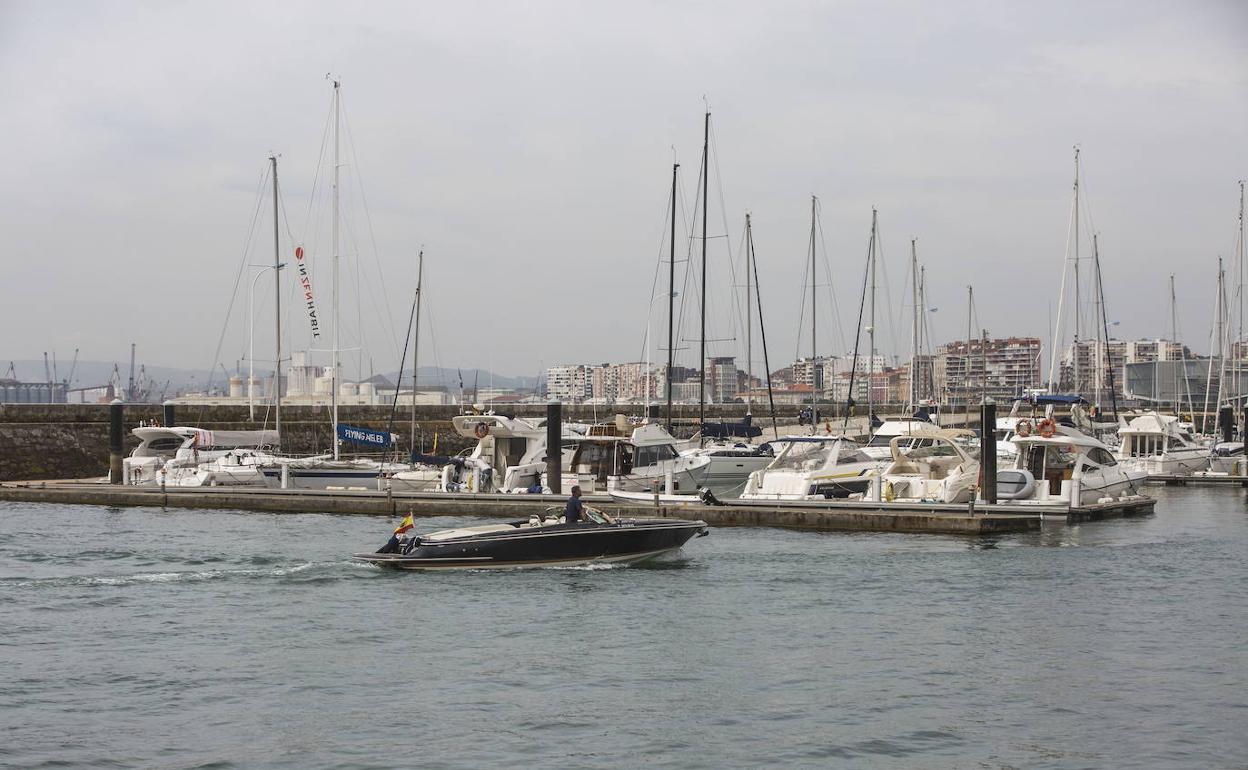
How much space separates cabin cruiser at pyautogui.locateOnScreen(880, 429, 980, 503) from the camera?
3650 cm

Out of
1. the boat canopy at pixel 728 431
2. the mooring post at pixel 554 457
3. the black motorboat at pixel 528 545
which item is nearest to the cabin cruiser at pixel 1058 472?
the mooring post at pixel 554 457

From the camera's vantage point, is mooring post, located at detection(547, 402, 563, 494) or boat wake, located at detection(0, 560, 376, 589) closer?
boat wake, located at detection(0, 560, 376, 589)

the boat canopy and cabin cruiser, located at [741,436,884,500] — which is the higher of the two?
the boat canopy

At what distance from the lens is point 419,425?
217 feet

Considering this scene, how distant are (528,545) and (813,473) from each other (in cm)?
1411

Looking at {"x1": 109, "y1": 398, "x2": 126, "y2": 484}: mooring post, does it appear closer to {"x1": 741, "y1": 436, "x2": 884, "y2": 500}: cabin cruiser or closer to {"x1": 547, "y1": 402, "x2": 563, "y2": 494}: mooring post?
{"x1": 547, "y1": 402, "x2": 563, "y2": 494}: mooring post

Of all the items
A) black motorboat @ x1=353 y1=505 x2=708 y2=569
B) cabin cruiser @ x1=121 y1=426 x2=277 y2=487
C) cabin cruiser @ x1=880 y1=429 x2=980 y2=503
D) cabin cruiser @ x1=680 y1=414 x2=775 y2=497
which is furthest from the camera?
cabin cruiser @ x1=680 y1=414 x2=775 y2=497

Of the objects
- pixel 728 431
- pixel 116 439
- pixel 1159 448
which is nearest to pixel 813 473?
pixel 728 431

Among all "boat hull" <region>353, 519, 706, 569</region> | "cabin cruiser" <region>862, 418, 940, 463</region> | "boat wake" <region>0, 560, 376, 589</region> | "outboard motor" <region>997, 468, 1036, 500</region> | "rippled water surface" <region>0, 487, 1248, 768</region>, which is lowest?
"rippled water surface" <region>0, 487, 1248, 768</region>

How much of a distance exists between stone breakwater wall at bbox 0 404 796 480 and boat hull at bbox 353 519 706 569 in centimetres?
2700

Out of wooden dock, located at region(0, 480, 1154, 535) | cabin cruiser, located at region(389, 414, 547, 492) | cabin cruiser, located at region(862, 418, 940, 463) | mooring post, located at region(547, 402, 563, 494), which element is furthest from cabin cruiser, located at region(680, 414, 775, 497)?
wooden dock, located at region(0, 480, 1154, 535)

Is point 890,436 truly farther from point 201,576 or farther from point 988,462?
point 201,576

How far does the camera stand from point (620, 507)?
120 feet

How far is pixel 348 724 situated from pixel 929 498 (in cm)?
2388
